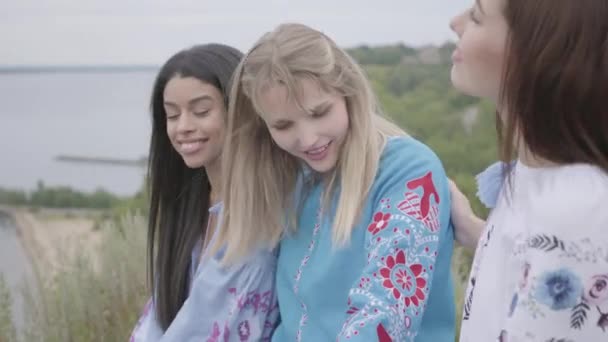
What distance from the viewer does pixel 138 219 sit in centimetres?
370

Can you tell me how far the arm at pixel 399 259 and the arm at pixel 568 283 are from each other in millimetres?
527

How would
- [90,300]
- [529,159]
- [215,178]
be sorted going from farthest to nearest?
1. [90,300]
2. [215,178]
3. [529,159]

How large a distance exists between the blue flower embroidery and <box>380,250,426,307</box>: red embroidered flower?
1.87ft

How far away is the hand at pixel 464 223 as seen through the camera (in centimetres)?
175

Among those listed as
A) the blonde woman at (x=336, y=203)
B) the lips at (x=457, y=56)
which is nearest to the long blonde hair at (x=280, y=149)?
the blonde woman at (x=336, y=203)

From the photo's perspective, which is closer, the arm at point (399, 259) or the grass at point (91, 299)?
the arm at point (399, 259)

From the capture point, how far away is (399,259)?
5.20 ft

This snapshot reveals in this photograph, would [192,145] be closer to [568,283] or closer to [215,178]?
[215,178]

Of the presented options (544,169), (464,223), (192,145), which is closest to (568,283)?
(544,169)

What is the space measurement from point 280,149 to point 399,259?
457mm

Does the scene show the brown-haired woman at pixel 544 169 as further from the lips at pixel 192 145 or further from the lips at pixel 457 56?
the lips at pixel 192 145

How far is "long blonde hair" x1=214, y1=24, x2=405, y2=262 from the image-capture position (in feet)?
5.61

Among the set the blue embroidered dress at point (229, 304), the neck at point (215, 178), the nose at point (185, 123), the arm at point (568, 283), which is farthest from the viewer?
the neck at point (215, 178)

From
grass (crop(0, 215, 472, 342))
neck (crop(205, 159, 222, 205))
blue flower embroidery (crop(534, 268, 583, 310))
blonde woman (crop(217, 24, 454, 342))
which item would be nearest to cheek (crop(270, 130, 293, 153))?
blonde woman (crop(217, 24, 454, 342))
